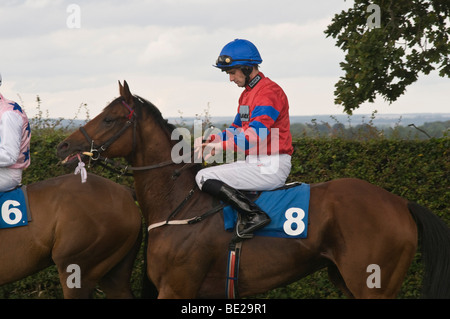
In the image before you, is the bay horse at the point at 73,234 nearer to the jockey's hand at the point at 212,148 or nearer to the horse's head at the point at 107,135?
the horse's head at the point at 107,135

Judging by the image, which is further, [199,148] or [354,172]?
[354,172]

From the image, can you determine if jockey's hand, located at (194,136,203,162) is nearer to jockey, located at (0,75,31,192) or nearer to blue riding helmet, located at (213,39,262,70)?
blue riding helmet, located at (213,39,262,70)

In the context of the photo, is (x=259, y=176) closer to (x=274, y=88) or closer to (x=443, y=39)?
(x=274, y=88)

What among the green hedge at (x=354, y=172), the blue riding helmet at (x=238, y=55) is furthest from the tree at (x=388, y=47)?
the blue riding helmet at (x=238, y=55)

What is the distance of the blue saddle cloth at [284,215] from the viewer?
182 inches

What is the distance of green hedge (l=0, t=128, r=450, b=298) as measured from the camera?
21.7 feet

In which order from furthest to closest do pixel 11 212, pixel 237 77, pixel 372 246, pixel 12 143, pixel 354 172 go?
pixel 354 172
pixel 11 212
pixel 12 143
pixel 237 77
pixel 372 246

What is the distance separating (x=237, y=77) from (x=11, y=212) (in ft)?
7.83

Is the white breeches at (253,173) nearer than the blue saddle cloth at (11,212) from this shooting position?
Yes

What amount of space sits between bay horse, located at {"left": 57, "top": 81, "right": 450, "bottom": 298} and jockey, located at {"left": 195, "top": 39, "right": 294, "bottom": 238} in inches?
8.5

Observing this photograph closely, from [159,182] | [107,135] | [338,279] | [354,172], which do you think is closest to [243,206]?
[159,182]

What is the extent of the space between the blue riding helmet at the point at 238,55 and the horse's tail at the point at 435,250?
1.79 meters

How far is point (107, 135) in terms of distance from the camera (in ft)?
15.7

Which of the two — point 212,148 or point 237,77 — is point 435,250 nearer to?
point 212,148
